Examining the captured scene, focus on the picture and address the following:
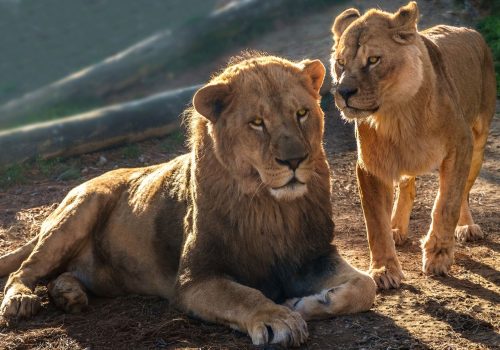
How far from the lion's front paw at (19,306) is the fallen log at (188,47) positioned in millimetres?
7864

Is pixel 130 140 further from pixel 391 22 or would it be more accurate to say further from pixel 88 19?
pixel 88 19

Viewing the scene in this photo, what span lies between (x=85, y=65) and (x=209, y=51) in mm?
4038

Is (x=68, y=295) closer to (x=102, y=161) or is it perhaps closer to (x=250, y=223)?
(x=250, y=223)

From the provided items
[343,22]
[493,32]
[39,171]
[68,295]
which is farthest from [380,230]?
[493,32]

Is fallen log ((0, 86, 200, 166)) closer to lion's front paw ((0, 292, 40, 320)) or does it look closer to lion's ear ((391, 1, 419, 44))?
lion's front paw ((0, 292, 40, 320))

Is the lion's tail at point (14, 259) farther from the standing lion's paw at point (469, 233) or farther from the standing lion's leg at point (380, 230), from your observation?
the standing lion's paw at point (469, 233)

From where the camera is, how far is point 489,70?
6.58m

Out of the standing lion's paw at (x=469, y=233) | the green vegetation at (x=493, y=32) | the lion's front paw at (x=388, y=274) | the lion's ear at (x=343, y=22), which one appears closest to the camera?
the lion's front paw at (x=388, y=274)

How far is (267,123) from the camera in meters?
4.31

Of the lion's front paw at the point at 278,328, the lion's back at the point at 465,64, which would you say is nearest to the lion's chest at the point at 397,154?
the lion's back at the point at 465,64

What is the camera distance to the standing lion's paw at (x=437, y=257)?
207 inches

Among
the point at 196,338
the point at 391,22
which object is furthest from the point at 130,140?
the point at 196,338

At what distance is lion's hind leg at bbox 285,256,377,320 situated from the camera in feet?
14.4

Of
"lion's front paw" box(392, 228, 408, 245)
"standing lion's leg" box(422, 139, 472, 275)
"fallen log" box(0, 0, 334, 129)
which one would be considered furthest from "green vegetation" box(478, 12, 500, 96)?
"standing lion's leg" box(422, 139, 472, 275)
